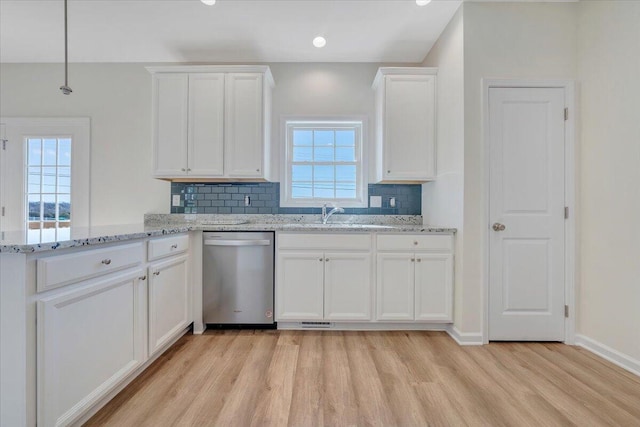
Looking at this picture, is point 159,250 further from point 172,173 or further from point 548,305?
point 548,305

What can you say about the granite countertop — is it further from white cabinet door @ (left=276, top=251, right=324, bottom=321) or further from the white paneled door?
the white paneled door

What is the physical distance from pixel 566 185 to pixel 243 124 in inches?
113

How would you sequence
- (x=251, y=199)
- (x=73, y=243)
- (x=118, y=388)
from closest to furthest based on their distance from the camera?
(x=73, y=243) → (x=118, y=388) → (x=251, y=199)

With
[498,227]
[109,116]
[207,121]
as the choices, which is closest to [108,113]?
[109,116]

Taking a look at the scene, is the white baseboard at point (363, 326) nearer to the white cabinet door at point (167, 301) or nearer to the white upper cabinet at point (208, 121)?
the white cabinet door at point (167, 301)

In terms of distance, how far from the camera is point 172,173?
9.80 feet

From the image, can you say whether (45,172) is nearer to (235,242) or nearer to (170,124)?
(170,124)

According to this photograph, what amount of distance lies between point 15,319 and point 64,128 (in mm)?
3142

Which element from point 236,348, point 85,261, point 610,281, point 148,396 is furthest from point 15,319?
point 610,281

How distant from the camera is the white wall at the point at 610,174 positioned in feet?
6.63

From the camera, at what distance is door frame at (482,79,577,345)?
7.86ft

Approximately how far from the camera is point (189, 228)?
100.0 inches

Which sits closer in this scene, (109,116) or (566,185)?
(566,185)

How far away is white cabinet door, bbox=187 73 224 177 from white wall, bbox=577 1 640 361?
313 centimetres
